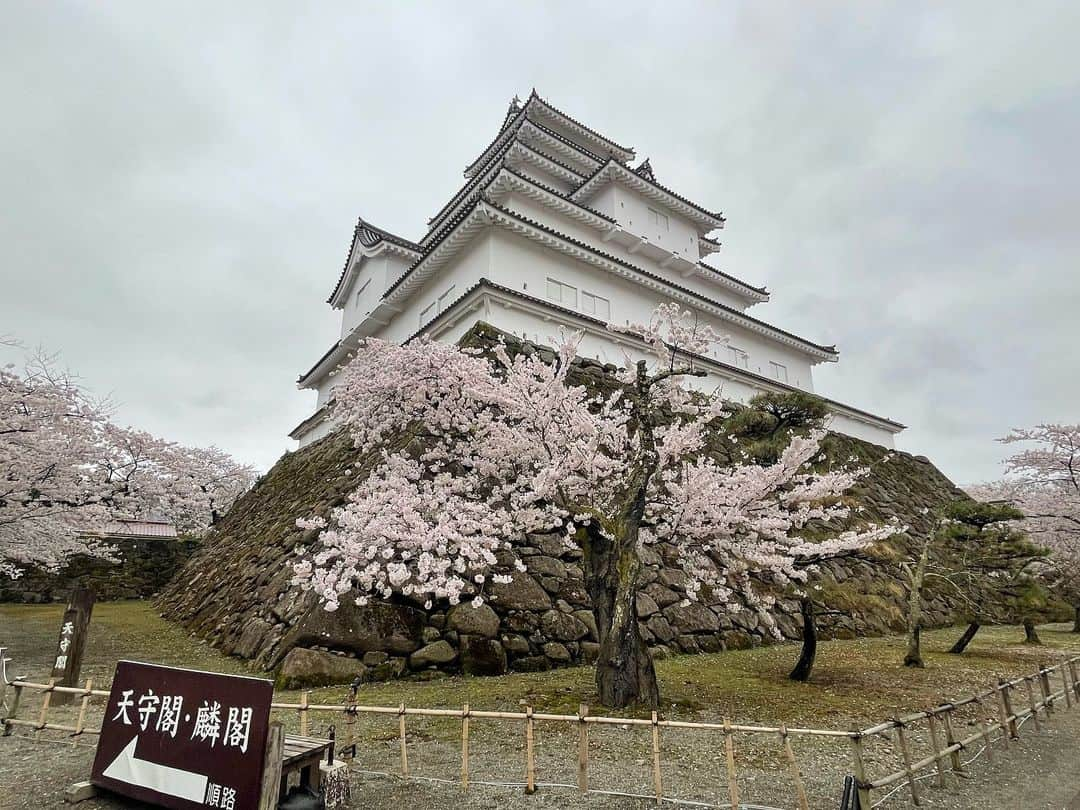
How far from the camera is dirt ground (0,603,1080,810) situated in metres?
4.26

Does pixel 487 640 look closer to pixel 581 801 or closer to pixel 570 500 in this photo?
pixel 570 500

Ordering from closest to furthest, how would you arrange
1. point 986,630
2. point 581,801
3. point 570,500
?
point 581,801 → point 570,500 → point 986,630

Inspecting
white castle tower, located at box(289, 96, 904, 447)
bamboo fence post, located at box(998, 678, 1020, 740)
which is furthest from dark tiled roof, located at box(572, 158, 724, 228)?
bamboo fence post, located at box(998, 678, 1020, 740)

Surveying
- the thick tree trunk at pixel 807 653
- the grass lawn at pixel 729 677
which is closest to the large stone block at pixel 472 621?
the grass lawn at pixel 729 677

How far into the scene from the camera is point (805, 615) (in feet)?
25.2

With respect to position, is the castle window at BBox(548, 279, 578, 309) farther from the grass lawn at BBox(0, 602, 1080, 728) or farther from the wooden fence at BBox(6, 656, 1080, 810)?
the wooden fence at BBox(6, 656, 1080, 810)

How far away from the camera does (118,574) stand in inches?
740

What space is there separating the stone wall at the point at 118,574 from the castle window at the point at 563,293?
626 inches

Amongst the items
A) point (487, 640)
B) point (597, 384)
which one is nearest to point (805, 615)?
point (487, 640)

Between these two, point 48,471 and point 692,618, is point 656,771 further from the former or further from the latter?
point 48,471

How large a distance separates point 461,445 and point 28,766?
579cm

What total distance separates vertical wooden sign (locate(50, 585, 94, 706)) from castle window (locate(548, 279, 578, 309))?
1108 centimetres

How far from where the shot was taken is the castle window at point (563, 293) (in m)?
14.6

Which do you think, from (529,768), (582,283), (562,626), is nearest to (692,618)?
(562,626)
